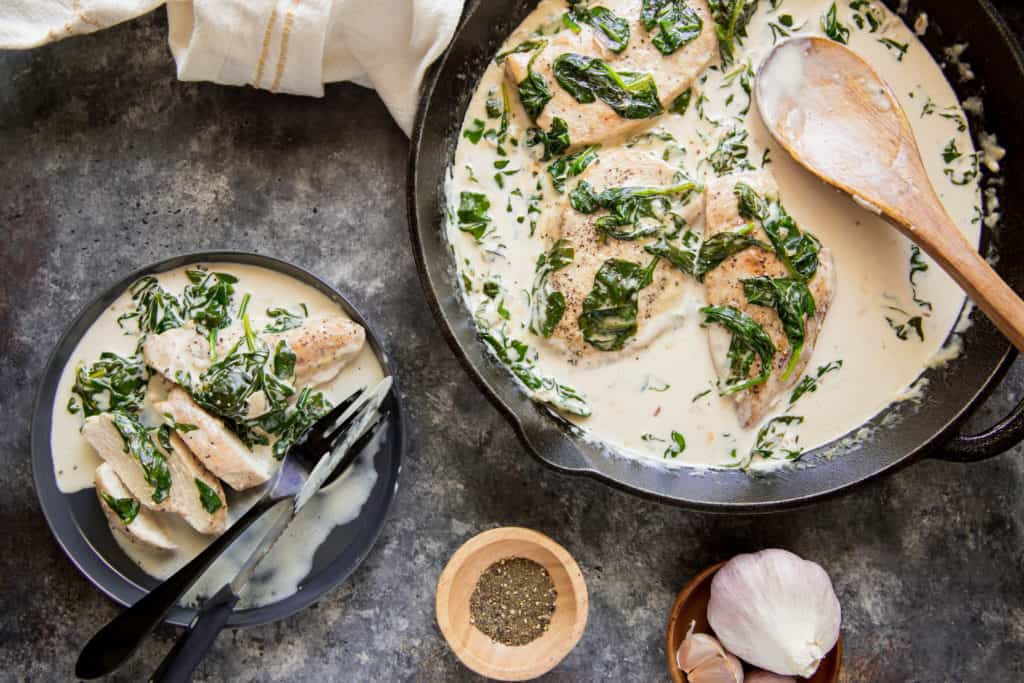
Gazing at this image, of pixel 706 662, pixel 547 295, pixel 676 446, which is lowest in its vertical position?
pixel 706 662

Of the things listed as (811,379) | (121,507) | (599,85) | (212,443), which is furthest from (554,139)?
(121,507)

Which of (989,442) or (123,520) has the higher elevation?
(989,442)

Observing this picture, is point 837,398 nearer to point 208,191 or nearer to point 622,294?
point 622,294

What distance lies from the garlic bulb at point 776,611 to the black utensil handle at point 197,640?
158cm

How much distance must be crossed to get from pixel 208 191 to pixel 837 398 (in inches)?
90.9

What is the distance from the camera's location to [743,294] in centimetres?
286

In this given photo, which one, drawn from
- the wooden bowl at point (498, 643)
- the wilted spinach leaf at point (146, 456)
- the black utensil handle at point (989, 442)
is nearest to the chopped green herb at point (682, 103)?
the black utensil handle at point (989, 442)

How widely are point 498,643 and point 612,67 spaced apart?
77.2 inches

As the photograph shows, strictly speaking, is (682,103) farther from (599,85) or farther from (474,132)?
(474,132)

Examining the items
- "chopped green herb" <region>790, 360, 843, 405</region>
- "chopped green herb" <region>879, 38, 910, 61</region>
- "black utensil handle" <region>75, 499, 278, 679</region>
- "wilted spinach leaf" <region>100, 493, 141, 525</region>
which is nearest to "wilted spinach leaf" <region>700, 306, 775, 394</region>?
"chopped green herb" <region>790, 360, 843, 405</region>

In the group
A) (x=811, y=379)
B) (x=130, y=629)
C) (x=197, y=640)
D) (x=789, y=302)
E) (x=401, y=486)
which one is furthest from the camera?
(x=401, y=486)

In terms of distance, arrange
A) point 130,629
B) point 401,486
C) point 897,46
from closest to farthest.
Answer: point 130,629 < point 897,46 < point 401,486

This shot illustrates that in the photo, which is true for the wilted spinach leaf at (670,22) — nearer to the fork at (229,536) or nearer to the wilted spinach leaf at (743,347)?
the wilted spinach leaf at (743,347)

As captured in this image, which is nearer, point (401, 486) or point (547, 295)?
point (547, 295)
